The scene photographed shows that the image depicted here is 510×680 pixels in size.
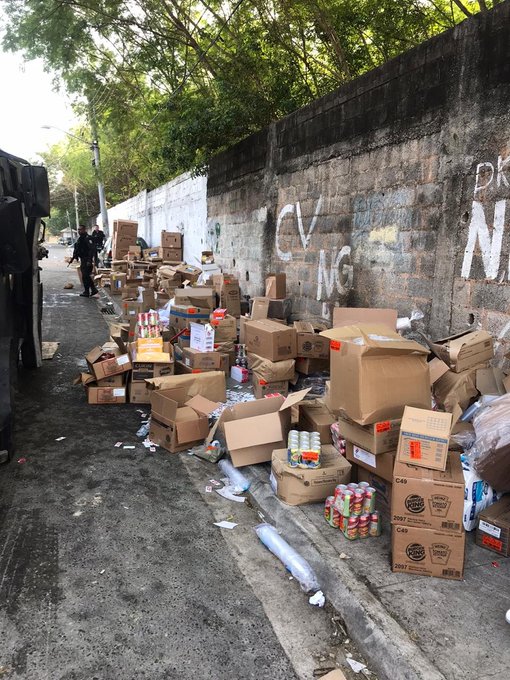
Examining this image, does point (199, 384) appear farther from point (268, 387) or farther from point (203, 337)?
point (203, 337)

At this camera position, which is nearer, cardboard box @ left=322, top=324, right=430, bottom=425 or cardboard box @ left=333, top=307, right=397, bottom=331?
cardboard box @ left=322, top=324, right=430, bottom=425

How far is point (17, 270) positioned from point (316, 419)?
250cm

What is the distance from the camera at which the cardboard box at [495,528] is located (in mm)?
2658

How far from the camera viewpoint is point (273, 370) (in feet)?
16.8

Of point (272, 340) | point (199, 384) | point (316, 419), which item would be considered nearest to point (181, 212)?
point (272, 340)

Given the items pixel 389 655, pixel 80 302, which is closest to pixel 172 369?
pixel 389 655

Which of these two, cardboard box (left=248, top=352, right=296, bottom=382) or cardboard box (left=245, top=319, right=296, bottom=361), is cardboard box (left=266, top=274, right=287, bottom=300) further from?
cardboard box (left=248, top=352, right=296, bottom=382)

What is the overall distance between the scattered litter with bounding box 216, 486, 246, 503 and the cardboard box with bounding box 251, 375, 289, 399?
167 centimetres

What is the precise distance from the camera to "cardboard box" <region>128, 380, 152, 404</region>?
525 centimetres

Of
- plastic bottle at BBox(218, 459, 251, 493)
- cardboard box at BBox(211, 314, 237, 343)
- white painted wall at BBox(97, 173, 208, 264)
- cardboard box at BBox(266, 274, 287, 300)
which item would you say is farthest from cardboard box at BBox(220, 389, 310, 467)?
white painted wall at BBox(97, 173, 208, 264)

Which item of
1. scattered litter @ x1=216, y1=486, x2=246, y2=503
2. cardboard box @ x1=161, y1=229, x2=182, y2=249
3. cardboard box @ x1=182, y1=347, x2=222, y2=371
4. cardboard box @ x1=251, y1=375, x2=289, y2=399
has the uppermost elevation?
cardboard box @ x1=161, y1=229, x2=182, y2=249

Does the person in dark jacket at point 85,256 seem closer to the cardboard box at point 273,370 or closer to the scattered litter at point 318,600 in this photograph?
the cardboard box at point 273,370

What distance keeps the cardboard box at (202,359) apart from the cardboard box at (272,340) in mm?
437

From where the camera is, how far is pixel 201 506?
3.37m
